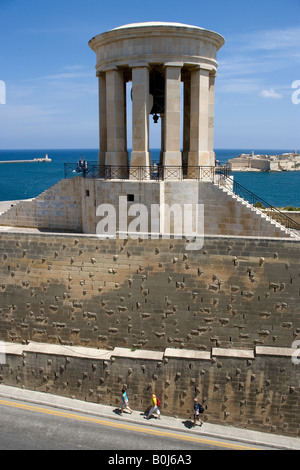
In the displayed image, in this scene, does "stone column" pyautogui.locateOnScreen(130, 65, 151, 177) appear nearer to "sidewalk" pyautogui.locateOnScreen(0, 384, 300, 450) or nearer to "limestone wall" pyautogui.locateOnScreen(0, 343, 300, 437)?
"limestone wall" pyautogui.locateOnScreen(0, 343, 300, 437)

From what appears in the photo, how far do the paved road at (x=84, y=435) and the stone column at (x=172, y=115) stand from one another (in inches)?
395

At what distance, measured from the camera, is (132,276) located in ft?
48.2

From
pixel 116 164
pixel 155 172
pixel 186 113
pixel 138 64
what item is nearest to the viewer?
pixel 138 64

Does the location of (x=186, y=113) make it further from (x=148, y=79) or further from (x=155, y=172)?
(x=148, y=79)

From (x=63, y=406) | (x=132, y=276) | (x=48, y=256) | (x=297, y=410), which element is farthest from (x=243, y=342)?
(x=48, y=256)

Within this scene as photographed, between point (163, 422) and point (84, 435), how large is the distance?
2.70 m

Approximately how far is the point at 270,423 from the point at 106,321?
6.62 metres

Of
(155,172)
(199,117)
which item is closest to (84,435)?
(155,172)

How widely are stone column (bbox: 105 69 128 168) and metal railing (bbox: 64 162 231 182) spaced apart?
16.1 inches

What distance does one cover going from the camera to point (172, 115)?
17281mm

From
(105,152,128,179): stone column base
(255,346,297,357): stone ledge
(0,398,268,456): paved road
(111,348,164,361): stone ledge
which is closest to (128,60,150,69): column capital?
(105,152,128,179): stone column base

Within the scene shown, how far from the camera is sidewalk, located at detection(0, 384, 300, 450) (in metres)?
13.5
